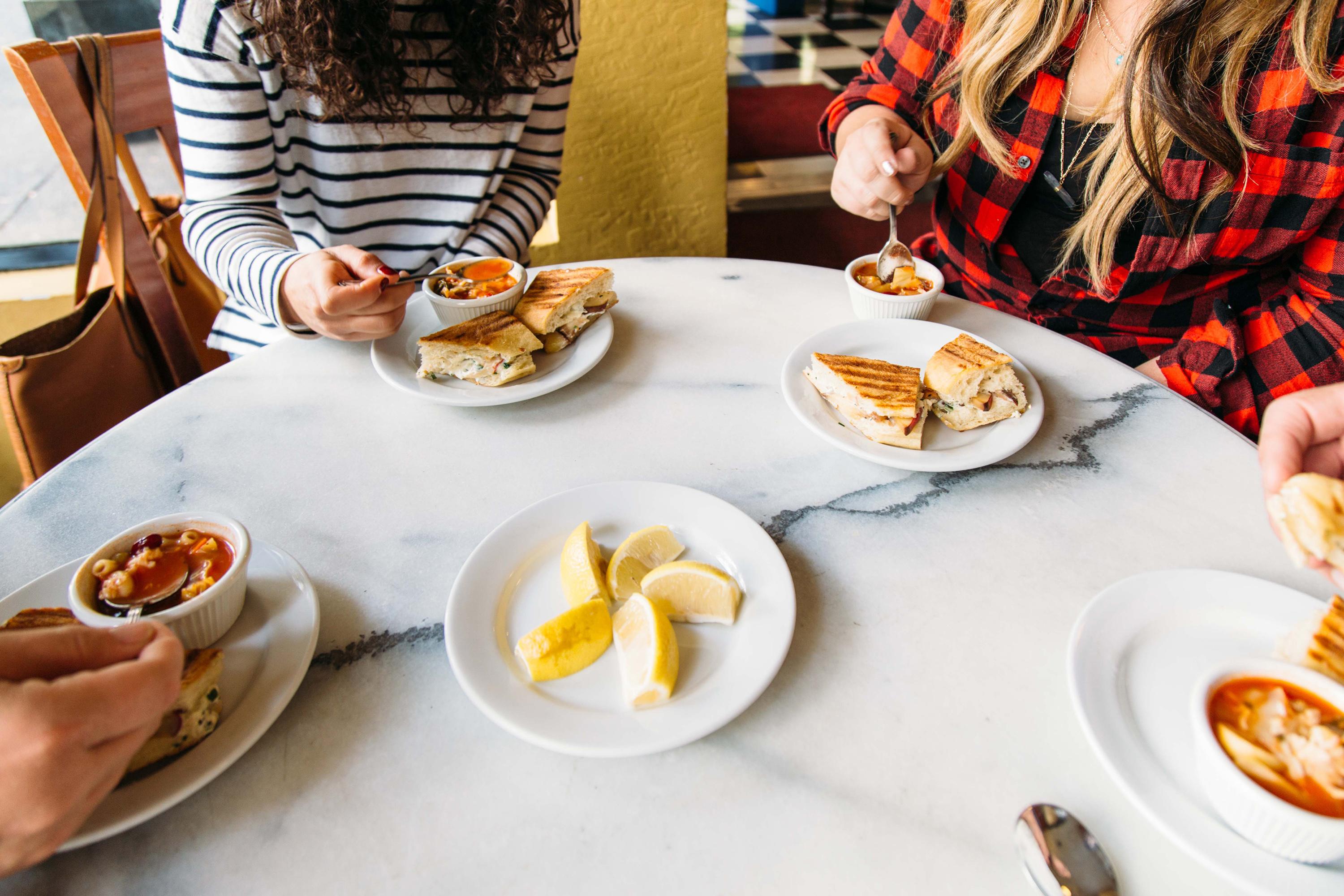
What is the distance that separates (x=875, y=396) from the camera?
104cm

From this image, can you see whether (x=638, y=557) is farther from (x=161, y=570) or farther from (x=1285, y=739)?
(x=1285, y=739)

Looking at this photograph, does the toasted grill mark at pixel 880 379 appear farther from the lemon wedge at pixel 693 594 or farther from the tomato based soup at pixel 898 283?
the lemon wedge at pixel 693 594

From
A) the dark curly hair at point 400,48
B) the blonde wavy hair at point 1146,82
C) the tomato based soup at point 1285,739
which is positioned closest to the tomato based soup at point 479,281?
the dark curly hair at point 400,48

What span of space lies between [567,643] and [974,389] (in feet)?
2.30

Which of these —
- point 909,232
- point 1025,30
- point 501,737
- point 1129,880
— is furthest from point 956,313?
point 909,232

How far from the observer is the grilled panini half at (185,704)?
0.66 metres

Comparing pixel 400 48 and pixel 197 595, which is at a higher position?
pixel 400 48

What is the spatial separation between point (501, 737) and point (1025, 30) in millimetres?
1441

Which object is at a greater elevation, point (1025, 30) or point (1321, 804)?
point (1025, 30)

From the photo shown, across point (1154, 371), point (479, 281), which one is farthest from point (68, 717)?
point (1154, 371)

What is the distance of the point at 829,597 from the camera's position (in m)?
0.86

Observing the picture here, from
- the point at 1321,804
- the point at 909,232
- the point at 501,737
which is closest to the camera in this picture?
the point at 1321,804

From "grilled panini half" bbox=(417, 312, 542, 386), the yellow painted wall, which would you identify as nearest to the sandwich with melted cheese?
Result: "grilled panini half" bbox=(417, 312, 542, 386)

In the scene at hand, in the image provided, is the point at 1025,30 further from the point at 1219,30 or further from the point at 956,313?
the point at 956,313
